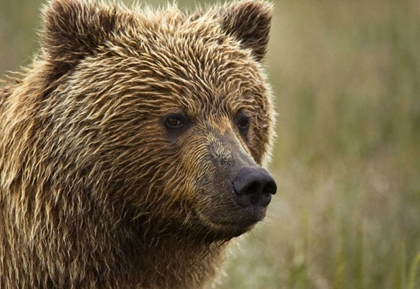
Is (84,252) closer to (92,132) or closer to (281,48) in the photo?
(92,132)

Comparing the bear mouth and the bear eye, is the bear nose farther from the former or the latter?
the bear eye

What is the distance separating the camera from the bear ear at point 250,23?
207 inches

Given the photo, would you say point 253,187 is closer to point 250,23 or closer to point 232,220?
point 232,220

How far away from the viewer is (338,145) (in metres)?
9.16

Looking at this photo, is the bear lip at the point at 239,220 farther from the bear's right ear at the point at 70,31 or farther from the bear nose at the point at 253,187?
the bear's right ear at the point at 70,31

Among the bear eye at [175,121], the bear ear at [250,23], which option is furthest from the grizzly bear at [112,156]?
the bear ear at [250,23]

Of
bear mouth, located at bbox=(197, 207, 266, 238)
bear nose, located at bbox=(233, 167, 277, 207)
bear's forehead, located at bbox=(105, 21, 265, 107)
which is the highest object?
bear's forehead, located at bbox=(105, 21, 265, 107)

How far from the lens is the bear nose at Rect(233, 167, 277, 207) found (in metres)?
4.14

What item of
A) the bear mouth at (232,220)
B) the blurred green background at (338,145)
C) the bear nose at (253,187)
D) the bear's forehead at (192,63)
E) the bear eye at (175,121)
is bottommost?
the blurred green background at (338,145)

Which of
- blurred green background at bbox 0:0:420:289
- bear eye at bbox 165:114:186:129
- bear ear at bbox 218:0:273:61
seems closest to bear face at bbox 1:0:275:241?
bear eye at bbox 165:114:186:129

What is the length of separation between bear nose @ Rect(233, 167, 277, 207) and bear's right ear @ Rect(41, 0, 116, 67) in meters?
1.25

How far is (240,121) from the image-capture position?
482 centimetres

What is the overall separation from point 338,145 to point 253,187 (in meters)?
5.12

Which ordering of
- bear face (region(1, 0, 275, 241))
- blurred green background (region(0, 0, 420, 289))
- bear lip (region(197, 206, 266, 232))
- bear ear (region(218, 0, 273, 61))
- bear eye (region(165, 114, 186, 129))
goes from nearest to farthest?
bear lip (region(197, 206, 266, 232)), bear face (region(1, 0, 275, 241)), bear eye (region(165, 114, 186, 129)), bear ear (region(218, 0, 273, 61)), blurred green background (region(0, 0, 420, 289))
